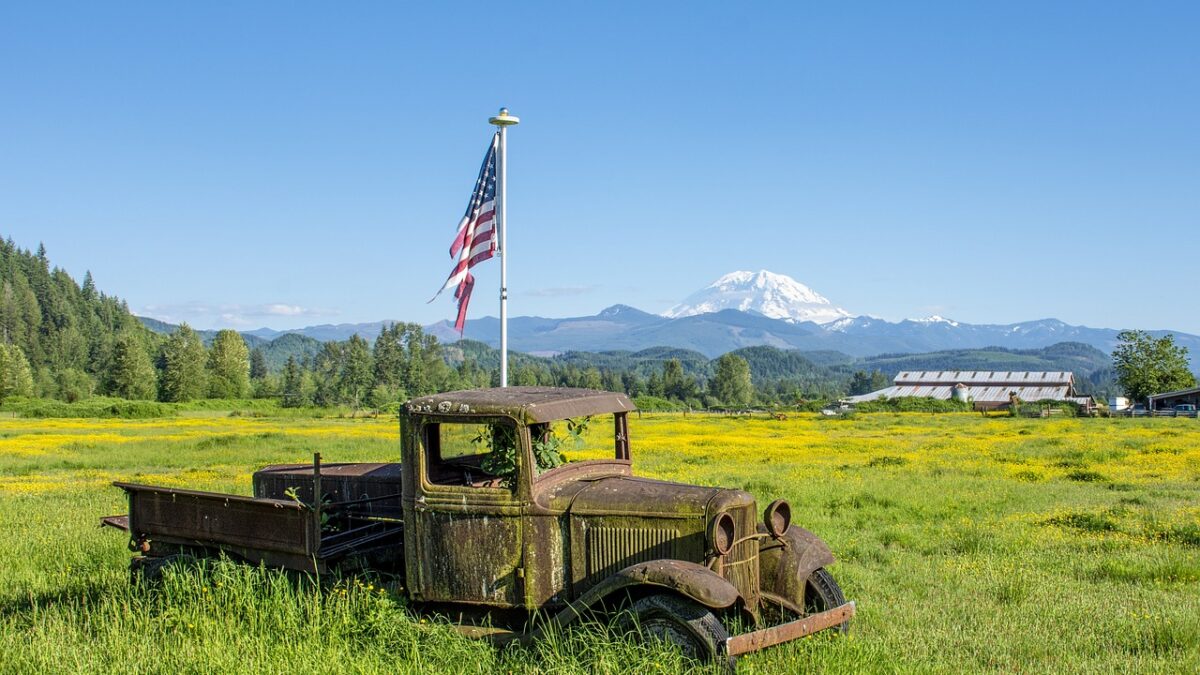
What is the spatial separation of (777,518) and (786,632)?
115cm

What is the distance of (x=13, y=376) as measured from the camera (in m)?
88.1

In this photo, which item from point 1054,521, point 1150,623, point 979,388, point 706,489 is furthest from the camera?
point 979,388

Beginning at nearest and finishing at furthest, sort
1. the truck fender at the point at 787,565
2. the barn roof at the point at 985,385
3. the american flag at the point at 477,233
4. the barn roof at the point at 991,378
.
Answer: the truck fender at the point at 787,565 → the american flag at the point at 477,233 → the barn roof at the point at 985,385 → the barn roof at the point at 991,378

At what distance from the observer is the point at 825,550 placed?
796 centimetres

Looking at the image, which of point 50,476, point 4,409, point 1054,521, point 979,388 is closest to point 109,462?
point 50,476

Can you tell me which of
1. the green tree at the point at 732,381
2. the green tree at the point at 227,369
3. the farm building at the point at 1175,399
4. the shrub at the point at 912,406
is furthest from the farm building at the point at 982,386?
the green tree at the point at 227,369

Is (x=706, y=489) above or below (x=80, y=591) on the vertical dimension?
above

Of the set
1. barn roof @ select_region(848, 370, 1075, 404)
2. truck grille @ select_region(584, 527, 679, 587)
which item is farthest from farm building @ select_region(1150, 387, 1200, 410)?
truck grille @ select_region(584, 527, 679, 587)

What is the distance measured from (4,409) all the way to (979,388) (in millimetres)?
102919

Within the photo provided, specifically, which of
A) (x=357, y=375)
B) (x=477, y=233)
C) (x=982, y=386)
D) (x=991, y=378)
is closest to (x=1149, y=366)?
(x=982, y=386)

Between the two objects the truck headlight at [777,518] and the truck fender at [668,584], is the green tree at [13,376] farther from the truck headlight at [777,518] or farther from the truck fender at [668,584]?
the truck headlight at [777,518]

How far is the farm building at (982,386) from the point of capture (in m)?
109

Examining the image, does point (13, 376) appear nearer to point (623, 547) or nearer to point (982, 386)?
point (623, 547)

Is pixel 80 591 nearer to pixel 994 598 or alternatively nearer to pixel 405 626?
pixel 405 626
